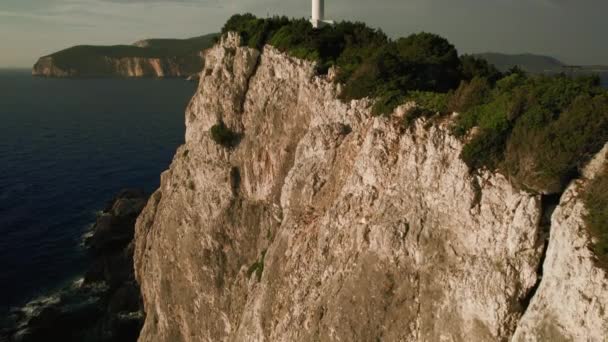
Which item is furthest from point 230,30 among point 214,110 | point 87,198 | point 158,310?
point 87,198

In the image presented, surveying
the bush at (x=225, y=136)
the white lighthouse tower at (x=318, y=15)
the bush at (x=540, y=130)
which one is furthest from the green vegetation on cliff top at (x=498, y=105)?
the bush at (x=225, y=136)

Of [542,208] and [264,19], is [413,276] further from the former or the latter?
[264,19]

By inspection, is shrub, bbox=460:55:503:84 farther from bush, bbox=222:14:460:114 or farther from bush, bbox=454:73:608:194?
bush, bbox=454:73:608:194

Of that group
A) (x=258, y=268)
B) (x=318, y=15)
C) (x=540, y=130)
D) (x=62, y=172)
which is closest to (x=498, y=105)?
(x=540, y=130)

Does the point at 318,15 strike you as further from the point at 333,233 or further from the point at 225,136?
the point at 333,233

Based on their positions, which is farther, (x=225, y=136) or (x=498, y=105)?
(x=225, y=136)

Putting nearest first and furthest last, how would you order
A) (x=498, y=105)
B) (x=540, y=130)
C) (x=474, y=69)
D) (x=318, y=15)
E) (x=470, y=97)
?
(x=540, y=130) → (x=498, y=105) → (x=470, y=97) → (x=474, y=69) → (x=318, y=15)
